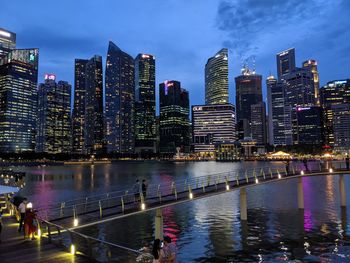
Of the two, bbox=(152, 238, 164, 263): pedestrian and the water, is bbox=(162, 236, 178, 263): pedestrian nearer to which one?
bbox=(152, 238, 164, 263): pedestrian

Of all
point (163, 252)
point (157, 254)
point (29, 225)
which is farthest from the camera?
point (29, 225)

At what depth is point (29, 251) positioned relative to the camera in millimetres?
16922

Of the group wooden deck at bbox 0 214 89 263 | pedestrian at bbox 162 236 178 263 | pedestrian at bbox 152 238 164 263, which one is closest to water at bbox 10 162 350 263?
wooden deck at bbox 0 214 89 263

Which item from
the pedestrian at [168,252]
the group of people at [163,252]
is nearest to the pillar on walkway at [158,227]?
the group of people at [163,252]

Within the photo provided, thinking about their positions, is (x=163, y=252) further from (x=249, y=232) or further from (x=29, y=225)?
(x=249, y=232)

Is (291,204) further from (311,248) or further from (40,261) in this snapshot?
(40,261)

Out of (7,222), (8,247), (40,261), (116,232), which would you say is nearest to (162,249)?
(40,261)

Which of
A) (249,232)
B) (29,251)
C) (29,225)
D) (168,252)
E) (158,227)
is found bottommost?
(249,232)

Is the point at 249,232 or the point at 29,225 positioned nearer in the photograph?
the point at 29,225

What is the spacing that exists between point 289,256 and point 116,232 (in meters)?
16.4

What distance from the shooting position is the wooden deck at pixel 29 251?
15.4 meters

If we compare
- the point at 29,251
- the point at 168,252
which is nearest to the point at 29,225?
the point at 29,251

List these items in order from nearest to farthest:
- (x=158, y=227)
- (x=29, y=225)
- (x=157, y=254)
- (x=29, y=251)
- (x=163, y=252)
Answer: (x=157, y=254) < (x=163, y=252) < (x=29, y=251) < (x=29, y=225) < (x=158, y=227)

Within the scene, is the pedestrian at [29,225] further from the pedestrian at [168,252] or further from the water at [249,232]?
the water at [249,232]
